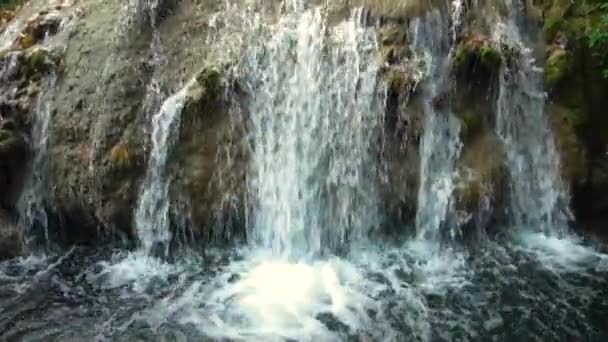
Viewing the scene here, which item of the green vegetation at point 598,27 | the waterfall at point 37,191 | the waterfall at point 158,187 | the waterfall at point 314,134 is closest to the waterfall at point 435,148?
the waterfall at point 314,134

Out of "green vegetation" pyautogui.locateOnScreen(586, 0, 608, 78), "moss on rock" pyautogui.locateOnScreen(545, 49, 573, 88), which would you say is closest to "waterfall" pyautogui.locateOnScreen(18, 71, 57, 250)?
"moss on rock" pyautogui.locateOnScreen(545, 49, 573, 88)

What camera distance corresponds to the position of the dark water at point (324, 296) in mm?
6355

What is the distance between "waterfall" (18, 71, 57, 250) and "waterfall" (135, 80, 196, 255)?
1.32 metres

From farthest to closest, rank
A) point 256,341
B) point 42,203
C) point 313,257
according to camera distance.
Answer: point 42,203 → point 313,257 → point 256,341

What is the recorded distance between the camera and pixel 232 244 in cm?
781

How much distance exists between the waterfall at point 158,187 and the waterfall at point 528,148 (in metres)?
3.69

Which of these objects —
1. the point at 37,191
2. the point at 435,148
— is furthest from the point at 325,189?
the point at 37,191

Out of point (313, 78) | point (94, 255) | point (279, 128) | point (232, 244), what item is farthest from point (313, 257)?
point (94, 255)

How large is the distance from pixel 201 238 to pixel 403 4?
3523 millimetres

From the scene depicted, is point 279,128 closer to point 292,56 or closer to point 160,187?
point 292,56

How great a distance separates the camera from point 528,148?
7.82 metres

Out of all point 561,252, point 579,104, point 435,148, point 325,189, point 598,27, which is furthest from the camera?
point 579,104

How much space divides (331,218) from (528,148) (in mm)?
2386

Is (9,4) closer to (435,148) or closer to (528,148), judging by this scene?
(435,148)
